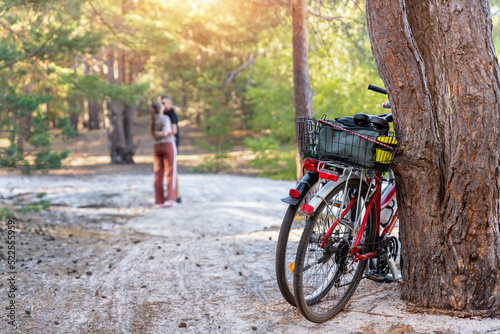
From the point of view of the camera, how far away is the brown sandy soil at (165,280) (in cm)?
335

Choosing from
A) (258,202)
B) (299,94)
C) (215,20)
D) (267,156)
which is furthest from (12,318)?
(215,20)

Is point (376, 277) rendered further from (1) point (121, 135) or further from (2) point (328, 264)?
(1) point (121, 135)

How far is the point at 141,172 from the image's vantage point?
16938 millimetres

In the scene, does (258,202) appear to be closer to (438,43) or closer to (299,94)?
(299,94)

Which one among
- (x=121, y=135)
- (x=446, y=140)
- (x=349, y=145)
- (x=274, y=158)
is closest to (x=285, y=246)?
(x=349, y=145)

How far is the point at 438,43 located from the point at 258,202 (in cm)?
734

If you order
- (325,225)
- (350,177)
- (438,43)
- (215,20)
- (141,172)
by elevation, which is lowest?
(141,172)

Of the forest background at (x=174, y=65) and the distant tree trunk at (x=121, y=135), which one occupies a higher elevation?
the forest background at (x=174, y=65)

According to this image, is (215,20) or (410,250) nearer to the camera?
(410,250)

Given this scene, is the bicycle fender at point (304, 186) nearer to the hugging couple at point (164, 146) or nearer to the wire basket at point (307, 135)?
the wire basket at point (307, 135)

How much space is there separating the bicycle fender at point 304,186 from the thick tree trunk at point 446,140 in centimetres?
57

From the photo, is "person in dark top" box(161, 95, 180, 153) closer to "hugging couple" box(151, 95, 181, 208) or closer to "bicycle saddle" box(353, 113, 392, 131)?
"hugging couple" box(151, 95, 181, 208)

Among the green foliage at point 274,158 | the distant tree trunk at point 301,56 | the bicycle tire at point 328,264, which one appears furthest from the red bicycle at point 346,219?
the green foliage at point 274,158

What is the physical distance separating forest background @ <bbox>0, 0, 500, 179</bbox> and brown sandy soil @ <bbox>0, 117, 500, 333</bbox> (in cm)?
171
